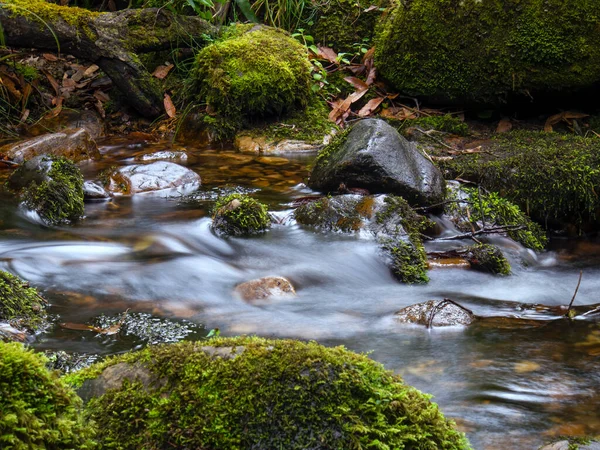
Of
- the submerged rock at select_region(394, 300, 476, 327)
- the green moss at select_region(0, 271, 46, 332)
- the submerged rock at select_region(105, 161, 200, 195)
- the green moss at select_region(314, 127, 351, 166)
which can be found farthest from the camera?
the submerged rock at select_region(105, 161, 200, 195)

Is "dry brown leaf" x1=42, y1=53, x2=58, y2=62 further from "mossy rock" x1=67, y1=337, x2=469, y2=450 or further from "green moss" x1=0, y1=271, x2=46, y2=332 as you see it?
"mossy rock" x1=67, y1=337, x2=469, y2=450

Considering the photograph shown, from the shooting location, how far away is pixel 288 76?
7.77 metres

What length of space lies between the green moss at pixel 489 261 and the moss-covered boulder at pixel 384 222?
361 mm

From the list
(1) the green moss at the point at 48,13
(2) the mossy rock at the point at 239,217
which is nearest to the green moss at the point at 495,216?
(2) the mossy rock at the point at 239,217

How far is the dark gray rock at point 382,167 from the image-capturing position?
4945 millimetres

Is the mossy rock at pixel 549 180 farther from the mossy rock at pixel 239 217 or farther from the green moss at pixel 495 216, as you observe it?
the mossy rock at pixel 239 217

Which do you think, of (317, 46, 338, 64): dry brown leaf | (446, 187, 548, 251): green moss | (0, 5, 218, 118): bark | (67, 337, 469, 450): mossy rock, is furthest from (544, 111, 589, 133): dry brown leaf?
(67, 337, 469, 450): mossy rock

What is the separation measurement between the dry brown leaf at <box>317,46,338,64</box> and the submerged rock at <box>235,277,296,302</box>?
551 centimetres

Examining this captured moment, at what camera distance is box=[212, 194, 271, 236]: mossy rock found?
469 centimetres

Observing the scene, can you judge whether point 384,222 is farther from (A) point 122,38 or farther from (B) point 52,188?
(A) point 122,38

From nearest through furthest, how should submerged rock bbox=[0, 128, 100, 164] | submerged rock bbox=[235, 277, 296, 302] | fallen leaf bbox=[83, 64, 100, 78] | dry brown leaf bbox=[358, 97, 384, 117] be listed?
submerged rock bbox=[235, 277, 296, 302], submerged rock bbox=[0, 128, 100, 164], dry brown leaf bbox=[358, 97, 384, 117], fallen leaf bbox=[83, 64, 100, 78]

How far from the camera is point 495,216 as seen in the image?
16.5 feet

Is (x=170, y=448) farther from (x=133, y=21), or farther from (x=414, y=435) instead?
(x=133, y=21)

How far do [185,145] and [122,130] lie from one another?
0.96 meters
